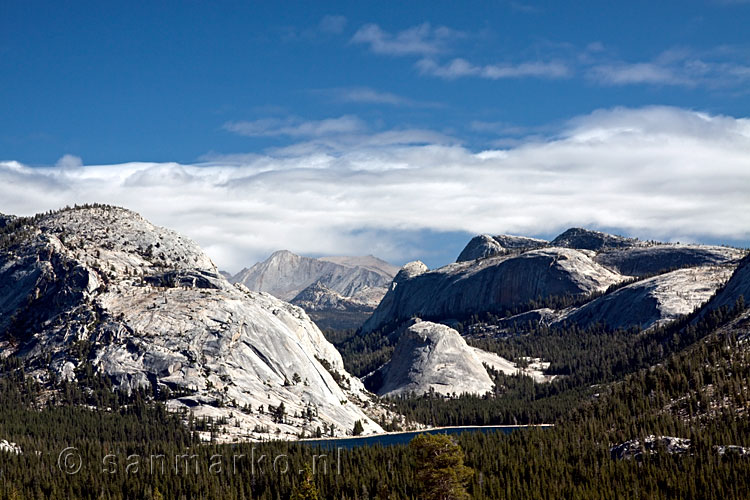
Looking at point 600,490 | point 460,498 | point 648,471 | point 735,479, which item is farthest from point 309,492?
point 735,479

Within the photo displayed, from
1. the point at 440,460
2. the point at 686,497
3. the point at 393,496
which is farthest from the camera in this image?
the point at 393,496

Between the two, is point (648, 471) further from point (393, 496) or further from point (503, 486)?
point (393, 496)

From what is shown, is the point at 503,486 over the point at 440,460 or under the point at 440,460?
under

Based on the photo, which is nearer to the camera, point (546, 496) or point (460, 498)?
point (460, 498)

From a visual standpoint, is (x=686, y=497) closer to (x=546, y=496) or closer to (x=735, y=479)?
(x=735, y=479)

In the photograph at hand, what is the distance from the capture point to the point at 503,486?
199125 millimetres

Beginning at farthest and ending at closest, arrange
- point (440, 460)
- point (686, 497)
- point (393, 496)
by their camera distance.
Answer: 1. point (393, 496)
2. point (686, 497)
3. point (440, 460)

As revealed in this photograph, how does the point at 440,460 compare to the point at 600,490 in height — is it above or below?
above

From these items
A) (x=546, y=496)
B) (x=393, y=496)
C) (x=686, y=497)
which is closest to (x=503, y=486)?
(x=546, y=496)

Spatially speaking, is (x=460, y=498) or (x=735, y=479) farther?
(x=735, y=479)

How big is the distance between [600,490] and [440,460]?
52.3 metres

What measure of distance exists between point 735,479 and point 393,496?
71.3m

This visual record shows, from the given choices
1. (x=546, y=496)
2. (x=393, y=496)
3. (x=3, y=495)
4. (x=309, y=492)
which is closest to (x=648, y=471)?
(x=546, y=496)

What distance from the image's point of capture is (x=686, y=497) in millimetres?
178000
